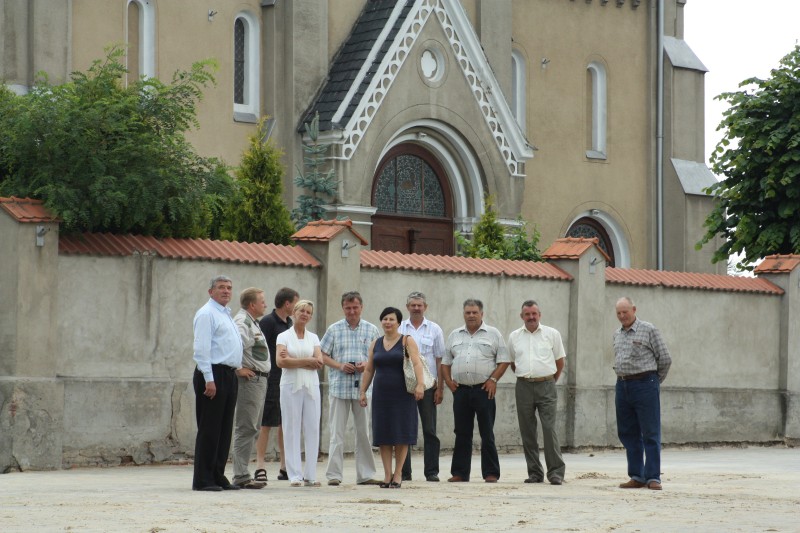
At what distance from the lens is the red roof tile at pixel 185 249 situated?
54.6 ft

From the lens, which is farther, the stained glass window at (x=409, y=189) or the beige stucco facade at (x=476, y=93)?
the stained glass window at (x=409, y=189)

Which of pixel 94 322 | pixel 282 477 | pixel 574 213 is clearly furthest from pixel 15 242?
pixel 574 213

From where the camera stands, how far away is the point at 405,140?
2775 centimetres

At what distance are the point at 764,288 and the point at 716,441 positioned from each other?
253cm

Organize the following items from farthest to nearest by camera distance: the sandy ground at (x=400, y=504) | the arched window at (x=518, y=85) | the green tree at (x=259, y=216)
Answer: the arched window at (x=518, y=85) < the green tree at (x=259, y=216) < the sandy ground at (x=400, y=504)

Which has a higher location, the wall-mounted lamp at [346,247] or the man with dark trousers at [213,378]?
the wall-mounted lamp at [346,247]

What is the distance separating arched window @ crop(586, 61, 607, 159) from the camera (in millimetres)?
33312

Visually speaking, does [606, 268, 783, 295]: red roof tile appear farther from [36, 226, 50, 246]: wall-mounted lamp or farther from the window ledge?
[36, 226, 50, 246]: wall-mounted lamp

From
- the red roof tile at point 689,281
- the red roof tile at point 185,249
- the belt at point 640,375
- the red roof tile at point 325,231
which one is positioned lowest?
the belt at point 640,375

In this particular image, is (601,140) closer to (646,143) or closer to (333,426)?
(646,143)

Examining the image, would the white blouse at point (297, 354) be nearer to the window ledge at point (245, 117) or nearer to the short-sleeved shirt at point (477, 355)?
the short-sleeved shirt at point (477, 355)

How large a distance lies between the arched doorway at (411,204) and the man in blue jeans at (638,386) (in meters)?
12.5

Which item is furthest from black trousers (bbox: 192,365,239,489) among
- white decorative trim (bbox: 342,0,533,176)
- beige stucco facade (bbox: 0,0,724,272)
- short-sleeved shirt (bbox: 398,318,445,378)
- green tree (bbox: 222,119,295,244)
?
white decorative trim (bbox: 342,0,533,176)

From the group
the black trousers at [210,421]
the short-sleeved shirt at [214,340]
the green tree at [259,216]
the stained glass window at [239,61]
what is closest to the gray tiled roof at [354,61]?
the stained glass window at [239,61]
